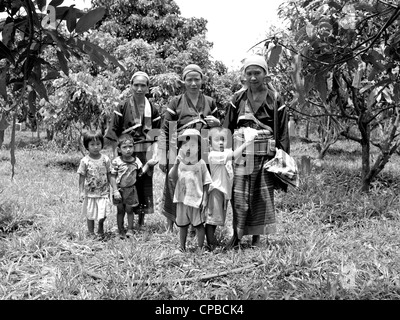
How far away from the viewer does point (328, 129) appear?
9.96 meters

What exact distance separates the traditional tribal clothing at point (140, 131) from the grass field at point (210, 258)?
39 cm

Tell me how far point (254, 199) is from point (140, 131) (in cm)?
142

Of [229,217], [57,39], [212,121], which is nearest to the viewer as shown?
[57,39]

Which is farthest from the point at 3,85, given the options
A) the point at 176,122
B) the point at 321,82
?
the point at 176,122

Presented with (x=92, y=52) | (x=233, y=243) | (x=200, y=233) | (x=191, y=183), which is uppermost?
(x=92, y=52)

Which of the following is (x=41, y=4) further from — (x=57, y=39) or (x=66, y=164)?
(x=66, y=164)

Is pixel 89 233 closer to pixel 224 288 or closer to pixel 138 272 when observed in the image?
pixel 138 272

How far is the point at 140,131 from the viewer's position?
14.4 ft

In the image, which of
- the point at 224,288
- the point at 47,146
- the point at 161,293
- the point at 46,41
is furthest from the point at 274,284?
the point at 47,146

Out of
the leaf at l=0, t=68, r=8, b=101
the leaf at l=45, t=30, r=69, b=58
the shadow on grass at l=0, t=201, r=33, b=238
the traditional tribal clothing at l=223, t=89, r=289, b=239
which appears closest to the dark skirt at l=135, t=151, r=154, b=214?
the traditional tribal clothing at l=223, t=89, r=289, b=239

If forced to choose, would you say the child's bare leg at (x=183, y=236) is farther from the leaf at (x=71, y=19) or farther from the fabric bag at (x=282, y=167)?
the leaf at (x=71, y=19)

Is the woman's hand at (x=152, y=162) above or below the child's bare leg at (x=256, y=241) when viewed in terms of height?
above

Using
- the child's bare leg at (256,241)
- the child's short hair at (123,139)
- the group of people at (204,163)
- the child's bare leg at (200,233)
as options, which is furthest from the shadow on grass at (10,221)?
the child's bare leg at (256,241)

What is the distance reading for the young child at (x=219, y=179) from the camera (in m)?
3.54
